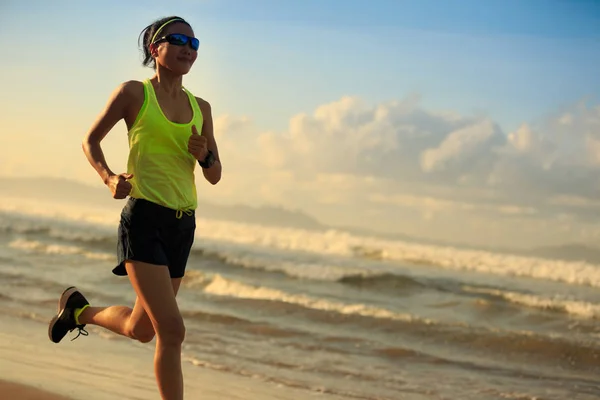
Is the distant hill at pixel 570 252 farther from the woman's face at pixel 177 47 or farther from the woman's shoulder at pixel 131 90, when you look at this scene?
the woman's shoulder at pixel 131 90

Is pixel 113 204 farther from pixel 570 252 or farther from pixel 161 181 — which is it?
pixel 161 181

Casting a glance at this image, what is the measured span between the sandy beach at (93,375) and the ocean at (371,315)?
0.21m

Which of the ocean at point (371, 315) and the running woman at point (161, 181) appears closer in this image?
the running woman at point (161, 181)

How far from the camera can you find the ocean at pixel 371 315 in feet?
19.2

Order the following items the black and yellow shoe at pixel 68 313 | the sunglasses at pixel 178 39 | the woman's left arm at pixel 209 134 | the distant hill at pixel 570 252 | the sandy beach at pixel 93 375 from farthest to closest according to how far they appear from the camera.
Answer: the distant hill at pixel 570 252 < the sandy beach at pixel 93 375 < the black and yellow shoe at pixel 68 313 < the woman's left arm at pixel 209 134 < the sunglasses at pixel 178 39

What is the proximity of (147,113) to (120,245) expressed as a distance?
1.64 feet

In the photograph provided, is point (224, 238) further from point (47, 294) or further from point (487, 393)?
point (487, 393)

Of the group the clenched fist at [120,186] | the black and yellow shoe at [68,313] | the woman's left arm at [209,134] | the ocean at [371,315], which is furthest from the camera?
the ocean at [371,315]

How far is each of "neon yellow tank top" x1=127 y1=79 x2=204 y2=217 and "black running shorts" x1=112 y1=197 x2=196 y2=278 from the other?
35 mm

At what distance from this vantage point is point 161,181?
121 inches

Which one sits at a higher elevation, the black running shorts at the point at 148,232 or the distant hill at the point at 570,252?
the distant hill at the point at 570,252

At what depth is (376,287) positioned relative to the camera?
12453mm

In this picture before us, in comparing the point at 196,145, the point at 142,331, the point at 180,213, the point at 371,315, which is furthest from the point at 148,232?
the point at 371,315

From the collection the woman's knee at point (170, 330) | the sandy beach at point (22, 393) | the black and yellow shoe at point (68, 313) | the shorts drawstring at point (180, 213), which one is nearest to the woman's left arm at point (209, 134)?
the shorts drawstring at point (180, 213)
